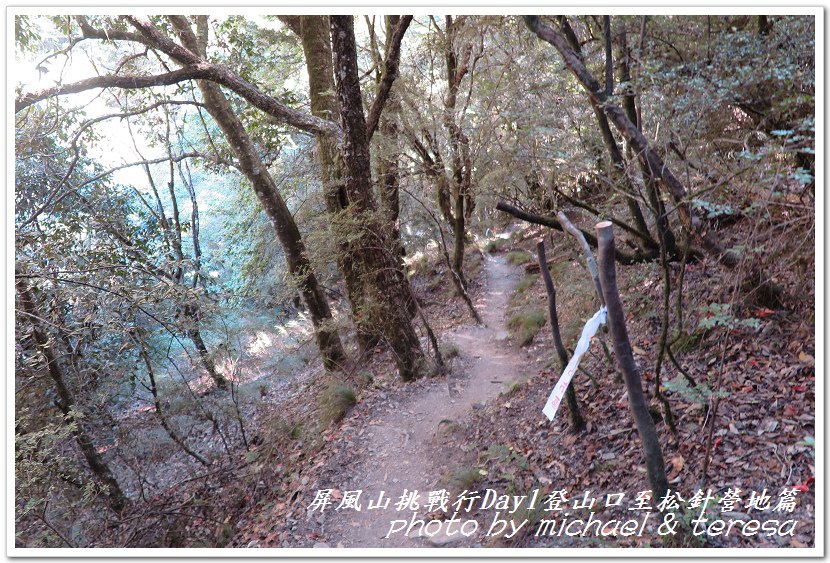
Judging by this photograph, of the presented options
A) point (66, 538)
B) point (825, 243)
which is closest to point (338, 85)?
point (825, 243)

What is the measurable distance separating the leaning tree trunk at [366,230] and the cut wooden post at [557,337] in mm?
2699

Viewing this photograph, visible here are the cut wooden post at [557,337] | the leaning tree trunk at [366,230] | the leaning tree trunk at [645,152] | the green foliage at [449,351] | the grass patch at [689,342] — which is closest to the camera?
the cut wooden post at [557,337]

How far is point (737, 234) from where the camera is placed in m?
4.02

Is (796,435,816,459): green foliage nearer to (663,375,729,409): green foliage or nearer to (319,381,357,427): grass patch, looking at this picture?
(663,375,729,409): green foliage

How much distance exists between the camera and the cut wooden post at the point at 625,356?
2.44 meters

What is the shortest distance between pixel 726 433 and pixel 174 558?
10.8ft

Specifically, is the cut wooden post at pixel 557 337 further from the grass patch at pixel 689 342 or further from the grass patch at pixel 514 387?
the grass patch at pixel 514 387

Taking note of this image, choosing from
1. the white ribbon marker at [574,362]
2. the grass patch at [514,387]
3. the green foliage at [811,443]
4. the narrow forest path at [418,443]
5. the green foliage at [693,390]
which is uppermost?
the white ribbon marker at [574,362]

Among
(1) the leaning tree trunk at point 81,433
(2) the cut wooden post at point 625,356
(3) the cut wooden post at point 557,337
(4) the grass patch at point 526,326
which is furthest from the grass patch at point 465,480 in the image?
(1) the leaning tree trunk at point 81,433

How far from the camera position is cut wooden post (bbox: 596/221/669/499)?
244 centimetres

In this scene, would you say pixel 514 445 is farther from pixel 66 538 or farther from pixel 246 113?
pixel 246 113

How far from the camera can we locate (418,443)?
5164 millimetres

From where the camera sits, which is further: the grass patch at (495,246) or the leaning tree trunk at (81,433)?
the grass patch at (495,246)

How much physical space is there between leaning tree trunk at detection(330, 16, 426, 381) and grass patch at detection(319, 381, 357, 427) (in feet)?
2.55
